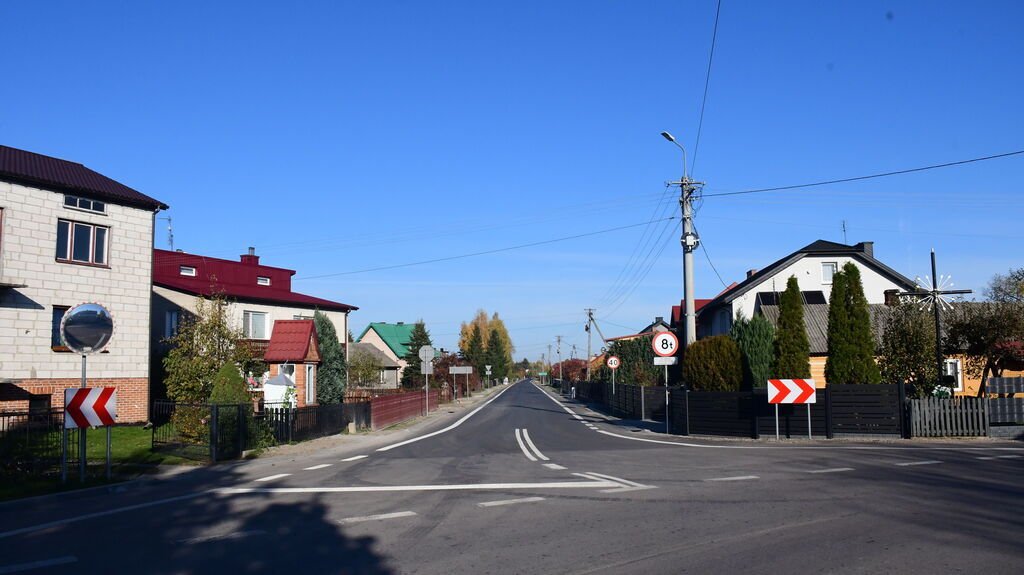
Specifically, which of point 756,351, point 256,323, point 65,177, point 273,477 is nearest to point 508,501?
point 273,477

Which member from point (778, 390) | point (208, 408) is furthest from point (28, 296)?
point (778, 390)

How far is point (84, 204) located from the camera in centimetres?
2444

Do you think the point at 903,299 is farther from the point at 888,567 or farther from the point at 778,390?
the point at 888,567

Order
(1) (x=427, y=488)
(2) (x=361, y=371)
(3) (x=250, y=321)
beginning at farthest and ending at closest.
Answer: (2) (x=361, y=371) < (3) (x=250, y=321) < (1) (x=427, y=488)

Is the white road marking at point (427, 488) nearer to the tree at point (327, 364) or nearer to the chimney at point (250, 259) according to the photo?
the tree at point (327, 364)

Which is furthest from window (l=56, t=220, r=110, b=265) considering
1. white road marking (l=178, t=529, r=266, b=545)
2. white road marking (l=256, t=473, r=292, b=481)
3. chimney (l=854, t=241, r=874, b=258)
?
chimney (l=854, t=241, r=874, b=258)

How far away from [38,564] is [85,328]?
7.74 m

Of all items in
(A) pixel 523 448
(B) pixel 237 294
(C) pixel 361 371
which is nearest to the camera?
(A) pixel 523 448

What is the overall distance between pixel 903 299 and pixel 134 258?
26.4 m

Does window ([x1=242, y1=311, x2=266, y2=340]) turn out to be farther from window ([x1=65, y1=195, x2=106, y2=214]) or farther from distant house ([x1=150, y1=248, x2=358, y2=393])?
window ([x1=65, y1=195, x2=106, y2=214])

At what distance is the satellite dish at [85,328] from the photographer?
13258 mm

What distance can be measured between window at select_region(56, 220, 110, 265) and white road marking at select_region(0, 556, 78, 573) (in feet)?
64.6

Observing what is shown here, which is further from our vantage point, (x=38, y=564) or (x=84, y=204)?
A: (x=84, y=204)

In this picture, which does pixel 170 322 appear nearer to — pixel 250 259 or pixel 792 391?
pixel 250 259
